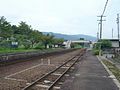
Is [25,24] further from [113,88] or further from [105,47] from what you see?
[113,88]

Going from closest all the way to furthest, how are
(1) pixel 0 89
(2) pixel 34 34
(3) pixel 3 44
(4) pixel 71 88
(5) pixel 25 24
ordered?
(1) pixel 0 89 < (4) pixel 71 88 < (3) pixel 3 44 < (2) pixel 34 34 < (5) pixel 25 24

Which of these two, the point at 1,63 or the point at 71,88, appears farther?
the point at 1,63

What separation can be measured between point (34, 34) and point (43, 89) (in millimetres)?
93682

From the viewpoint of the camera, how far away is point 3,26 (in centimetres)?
9162

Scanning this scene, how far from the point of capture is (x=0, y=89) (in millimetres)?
12219

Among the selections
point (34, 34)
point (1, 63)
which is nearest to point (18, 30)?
point (34, 34)

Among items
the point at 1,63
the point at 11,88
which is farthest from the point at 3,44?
the point at 11,88

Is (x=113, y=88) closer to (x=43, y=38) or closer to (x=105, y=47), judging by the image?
(x=105, y=47)

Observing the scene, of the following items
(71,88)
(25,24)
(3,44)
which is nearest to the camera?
(71,88)

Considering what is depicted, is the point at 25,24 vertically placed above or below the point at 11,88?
above

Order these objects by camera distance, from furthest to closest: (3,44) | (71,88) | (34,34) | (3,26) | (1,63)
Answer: (34,34) < (3,26) < (3,44) < (1,63) < (71,88)

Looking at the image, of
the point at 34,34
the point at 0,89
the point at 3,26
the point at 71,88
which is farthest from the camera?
the point at 34,34

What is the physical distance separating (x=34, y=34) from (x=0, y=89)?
Result: 93.8 m

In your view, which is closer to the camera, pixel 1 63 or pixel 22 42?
pixel 1 63
